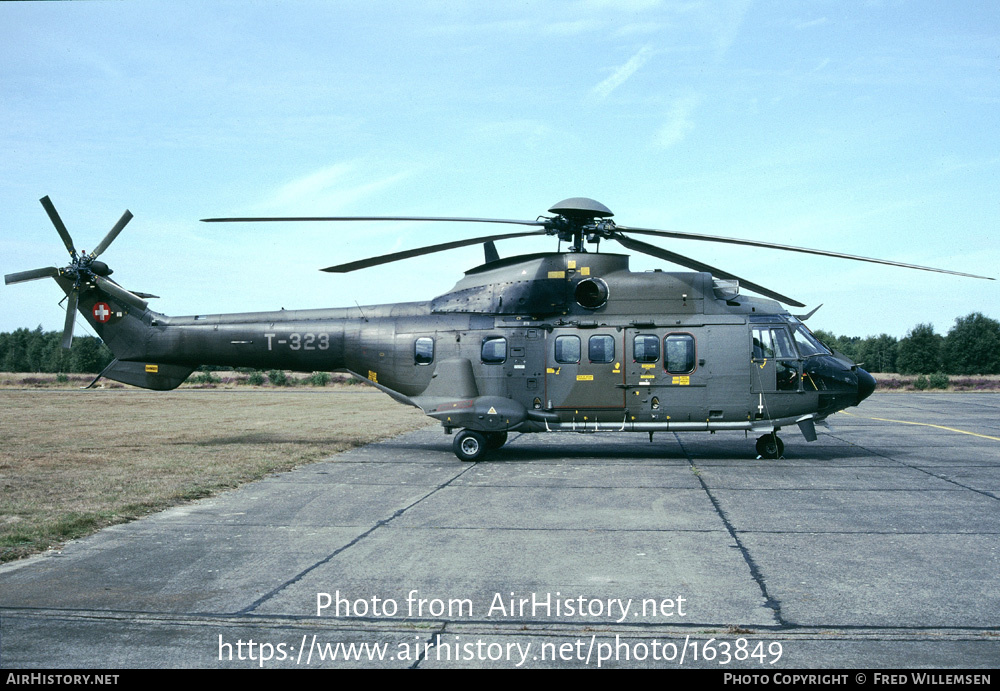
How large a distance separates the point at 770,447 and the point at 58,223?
17109 millimetres

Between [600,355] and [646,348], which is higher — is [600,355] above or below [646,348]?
below

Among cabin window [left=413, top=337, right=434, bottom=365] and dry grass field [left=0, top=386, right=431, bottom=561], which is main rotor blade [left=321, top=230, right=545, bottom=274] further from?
dry grass field [left=0, top=386, right=431, bottom=561]

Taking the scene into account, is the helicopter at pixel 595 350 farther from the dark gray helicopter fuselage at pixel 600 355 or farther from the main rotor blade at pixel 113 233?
the main rotor blade at pixel 113 233

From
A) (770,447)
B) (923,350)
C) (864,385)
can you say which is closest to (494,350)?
(770,447)

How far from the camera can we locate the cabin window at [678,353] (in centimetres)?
1577

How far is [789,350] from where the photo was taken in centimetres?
1575

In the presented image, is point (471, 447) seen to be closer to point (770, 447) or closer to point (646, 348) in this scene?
point (646, 348)

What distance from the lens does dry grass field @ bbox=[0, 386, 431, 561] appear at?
9.93m

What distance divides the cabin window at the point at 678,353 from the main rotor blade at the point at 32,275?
14.6 meters

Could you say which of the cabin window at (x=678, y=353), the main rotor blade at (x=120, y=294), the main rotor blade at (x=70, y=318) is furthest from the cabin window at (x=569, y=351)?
the main rotor blade at (x=70, y=318)

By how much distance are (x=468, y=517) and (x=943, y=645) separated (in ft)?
19.2

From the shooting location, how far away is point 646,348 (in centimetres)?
1590
